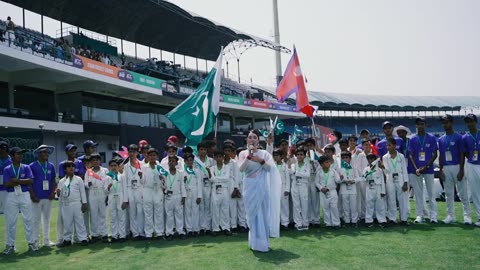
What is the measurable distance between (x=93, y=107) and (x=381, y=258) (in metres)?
23.2

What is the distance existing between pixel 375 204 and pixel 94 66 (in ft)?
60.3

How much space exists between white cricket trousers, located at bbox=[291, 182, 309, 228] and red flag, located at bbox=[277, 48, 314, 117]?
100 inches

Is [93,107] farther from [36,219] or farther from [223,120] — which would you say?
[36,219]

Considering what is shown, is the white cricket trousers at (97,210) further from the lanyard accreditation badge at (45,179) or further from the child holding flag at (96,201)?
the lanyard accreditation badge at (45,179)

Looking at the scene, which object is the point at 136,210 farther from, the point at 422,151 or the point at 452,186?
the point at 452,186

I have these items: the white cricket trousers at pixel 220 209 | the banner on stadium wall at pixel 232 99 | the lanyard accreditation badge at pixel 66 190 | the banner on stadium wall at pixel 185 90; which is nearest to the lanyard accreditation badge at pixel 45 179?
the lanyard accreditation badge at pixel 66 190

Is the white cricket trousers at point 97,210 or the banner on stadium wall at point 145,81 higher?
the banner on stadium wall at point 145,81

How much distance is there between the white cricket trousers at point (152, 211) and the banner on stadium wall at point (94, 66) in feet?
50.3

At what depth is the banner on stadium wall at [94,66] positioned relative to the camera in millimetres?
20625

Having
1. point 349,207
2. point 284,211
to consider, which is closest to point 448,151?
point 349,207

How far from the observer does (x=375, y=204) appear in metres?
7.52

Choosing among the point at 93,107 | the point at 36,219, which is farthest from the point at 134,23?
the point at 36,219

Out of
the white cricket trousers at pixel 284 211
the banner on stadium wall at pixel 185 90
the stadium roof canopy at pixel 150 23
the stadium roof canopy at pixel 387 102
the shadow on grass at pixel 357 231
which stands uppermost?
the stadium roof canopy at pixel 150 23

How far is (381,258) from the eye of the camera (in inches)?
200
